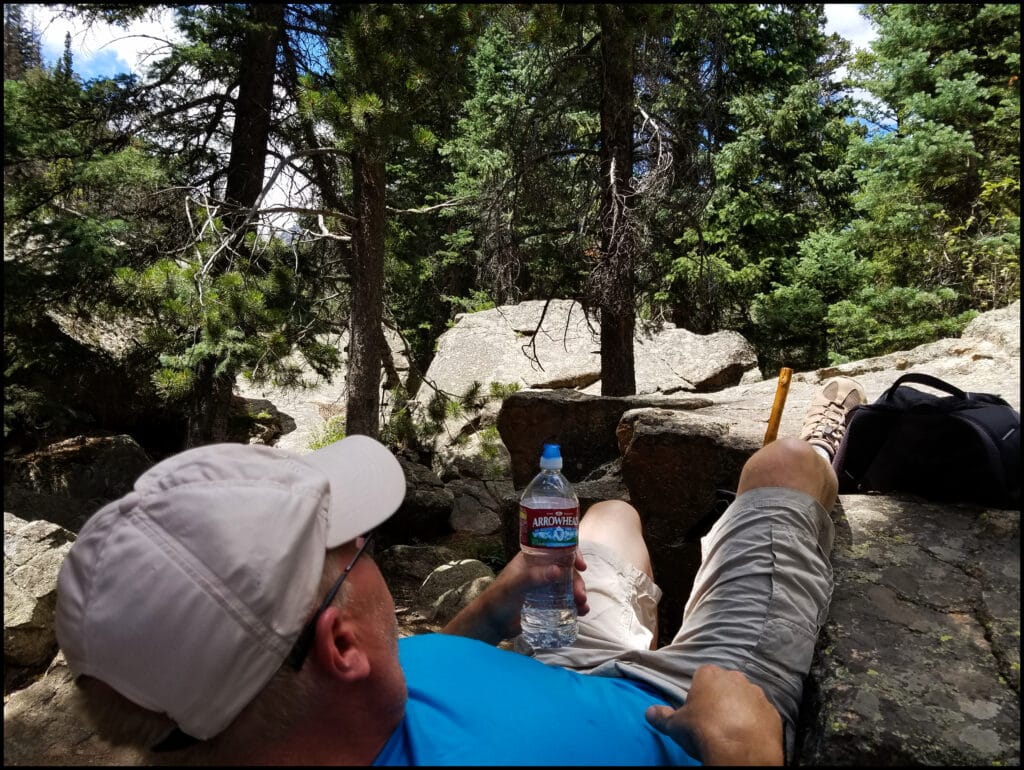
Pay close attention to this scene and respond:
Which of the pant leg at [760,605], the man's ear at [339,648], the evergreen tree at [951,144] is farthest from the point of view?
the pant leg at [760,605]

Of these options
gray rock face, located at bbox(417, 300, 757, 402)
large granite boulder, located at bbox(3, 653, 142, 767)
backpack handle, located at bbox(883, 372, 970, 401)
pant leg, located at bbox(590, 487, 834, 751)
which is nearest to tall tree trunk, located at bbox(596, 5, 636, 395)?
backpack handle, located at bbox(883, 372, 970, 401)

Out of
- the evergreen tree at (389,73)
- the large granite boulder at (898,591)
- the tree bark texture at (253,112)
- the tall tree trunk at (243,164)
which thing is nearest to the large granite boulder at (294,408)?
the tall tree trunk at (243,164)

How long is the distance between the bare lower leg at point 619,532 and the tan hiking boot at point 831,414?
91cm

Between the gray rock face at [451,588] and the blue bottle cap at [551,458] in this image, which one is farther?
the gray rock face at [451,588]

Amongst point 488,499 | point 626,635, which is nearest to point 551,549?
point 626,635

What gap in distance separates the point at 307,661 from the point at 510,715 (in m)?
0.46

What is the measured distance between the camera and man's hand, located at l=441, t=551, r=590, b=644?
200cm

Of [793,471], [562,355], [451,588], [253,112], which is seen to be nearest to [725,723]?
[793,471]

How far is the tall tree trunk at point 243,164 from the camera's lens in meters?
1.85

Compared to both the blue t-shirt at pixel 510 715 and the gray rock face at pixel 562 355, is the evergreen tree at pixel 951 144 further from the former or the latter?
the gray rock face at pixel 562 355

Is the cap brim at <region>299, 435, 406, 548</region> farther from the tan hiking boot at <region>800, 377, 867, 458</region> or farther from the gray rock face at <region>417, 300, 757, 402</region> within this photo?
the gray rock face at <region>417, 300, 757, 402</region>

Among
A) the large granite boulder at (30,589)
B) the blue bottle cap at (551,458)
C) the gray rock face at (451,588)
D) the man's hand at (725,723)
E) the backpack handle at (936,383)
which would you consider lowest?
the gray rock face at (451,588)

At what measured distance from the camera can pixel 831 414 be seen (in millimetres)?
3006

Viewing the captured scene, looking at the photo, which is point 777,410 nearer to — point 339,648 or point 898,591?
point 898,591
